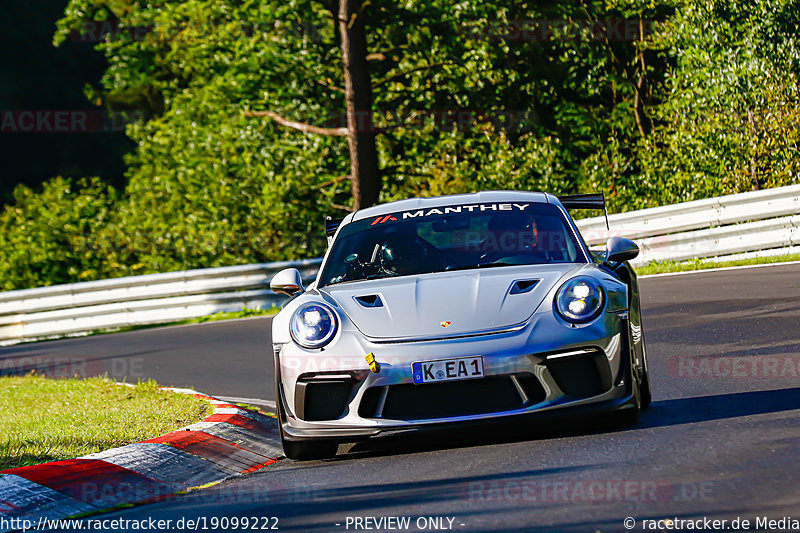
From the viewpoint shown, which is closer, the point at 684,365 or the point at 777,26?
the point at 684,365

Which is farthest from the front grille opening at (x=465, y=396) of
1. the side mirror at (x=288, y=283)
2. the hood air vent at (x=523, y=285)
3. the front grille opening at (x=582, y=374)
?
the side mirror at (x=288, y=283)

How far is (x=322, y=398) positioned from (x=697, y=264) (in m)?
11.0

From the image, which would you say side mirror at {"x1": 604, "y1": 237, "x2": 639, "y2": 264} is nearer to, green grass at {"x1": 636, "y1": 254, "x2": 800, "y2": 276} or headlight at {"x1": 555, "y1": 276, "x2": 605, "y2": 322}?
headlight at {"x1": 555, "y1": 276, "x2": 605, "y2": 322}

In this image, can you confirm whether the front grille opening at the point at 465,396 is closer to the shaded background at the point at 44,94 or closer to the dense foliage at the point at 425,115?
the dense foliage at the point at 425,115

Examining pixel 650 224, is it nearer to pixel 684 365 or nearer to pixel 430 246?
pixel 684 365

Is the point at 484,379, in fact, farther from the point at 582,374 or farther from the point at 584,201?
the point at 584,201

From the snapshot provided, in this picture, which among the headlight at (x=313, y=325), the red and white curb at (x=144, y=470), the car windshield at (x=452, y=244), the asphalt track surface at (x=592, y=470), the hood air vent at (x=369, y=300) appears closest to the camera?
the asphalt track surface at (x=592, y=470)

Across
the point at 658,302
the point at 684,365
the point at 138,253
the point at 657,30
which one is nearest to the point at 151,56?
the point at 138,253

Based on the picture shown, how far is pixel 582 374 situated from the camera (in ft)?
19.7

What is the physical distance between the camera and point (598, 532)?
4.24 metres

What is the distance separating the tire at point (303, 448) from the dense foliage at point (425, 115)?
14.9 meters

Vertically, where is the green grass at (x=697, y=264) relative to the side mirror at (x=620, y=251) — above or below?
below

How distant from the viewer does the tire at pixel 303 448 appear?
21.1ft

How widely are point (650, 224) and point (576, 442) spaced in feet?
37.6
